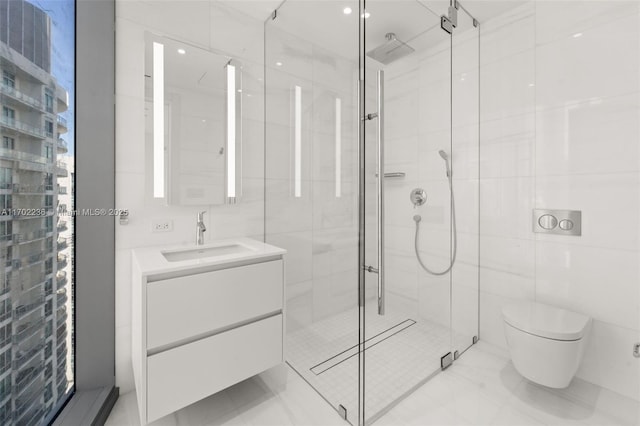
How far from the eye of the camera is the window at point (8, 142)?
0.98 metres

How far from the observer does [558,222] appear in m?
1.74

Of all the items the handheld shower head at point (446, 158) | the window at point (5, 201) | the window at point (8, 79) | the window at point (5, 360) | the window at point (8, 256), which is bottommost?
the window at point (5, 360)

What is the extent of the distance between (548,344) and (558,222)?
2.49 feet

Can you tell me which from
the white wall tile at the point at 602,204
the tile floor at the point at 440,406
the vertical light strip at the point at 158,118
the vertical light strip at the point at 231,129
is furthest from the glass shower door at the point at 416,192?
the vertical light strip at the point at 158,118

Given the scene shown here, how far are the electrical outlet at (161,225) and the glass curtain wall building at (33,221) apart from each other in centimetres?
36

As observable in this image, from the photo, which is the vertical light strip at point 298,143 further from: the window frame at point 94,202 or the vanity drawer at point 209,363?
the window frame at point 94,202

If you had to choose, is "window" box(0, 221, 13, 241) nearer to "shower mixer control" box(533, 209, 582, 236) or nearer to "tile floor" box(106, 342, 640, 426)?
"tile floor" box(106, 342, 640, 426)

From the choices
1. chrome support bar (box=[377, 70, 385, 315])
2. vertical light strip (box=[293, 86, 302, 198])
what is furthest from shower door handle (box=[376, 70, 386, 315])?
vertical light strip (box=[293, 86, 302, 198])

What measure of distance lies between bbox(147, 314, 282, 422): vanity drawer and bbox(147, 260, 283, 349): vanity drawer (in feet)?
0.18

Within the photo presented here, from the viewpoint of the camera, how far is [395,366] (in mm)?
1520

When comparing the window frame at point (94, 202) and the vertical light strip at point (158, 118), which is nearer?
the window frame at point (94, 202)

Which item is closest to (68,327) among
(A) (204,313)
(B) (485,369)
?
(A) (204,313)

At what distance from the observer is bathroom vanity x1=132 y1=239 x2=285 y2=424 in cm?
117

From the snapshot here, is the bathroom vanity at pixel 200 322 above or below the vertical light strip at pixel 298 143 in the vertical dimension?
below
